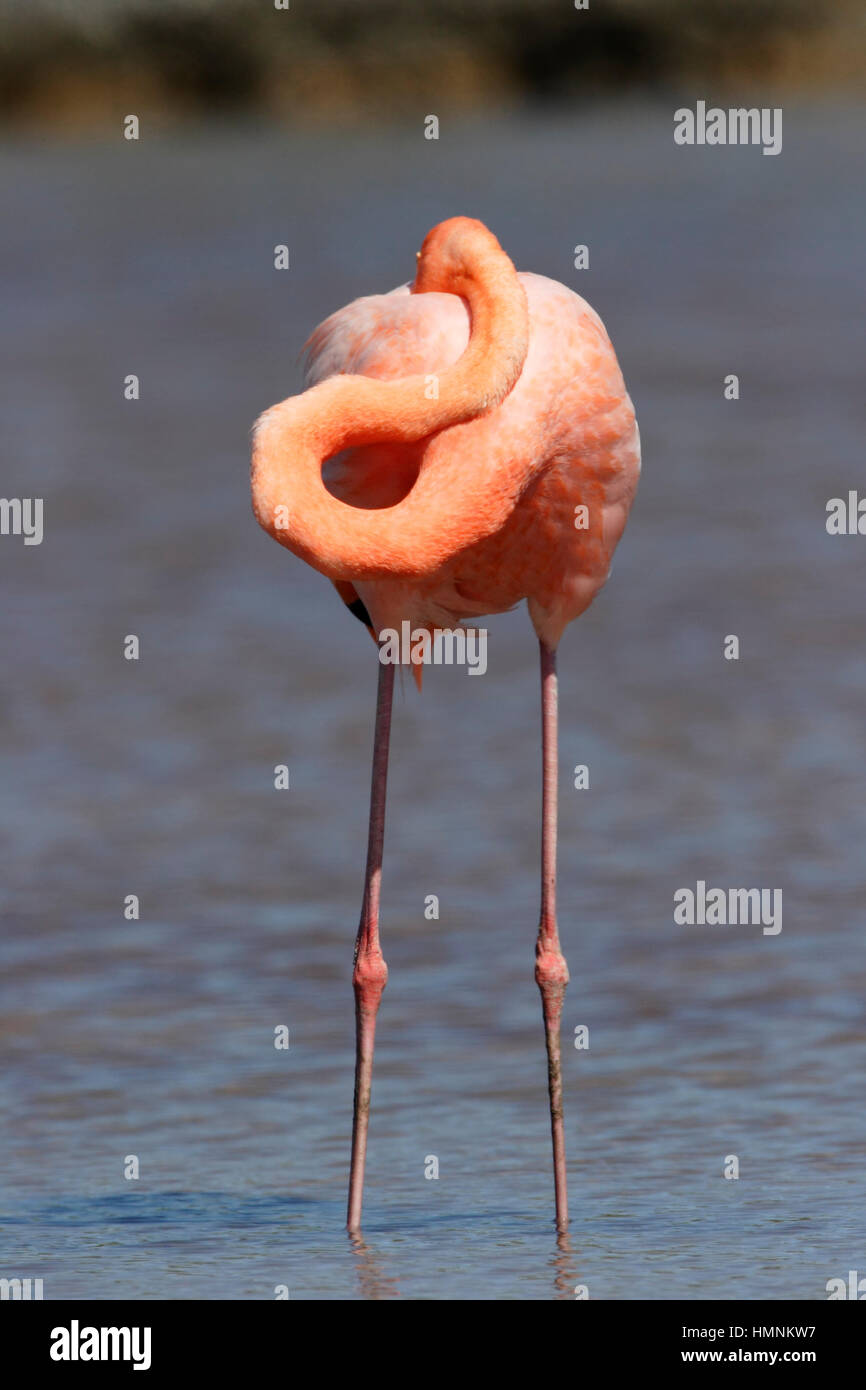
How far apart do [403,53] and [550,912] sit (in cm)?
3063

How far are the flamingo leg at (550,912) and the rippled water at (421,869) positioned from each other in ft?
0.83

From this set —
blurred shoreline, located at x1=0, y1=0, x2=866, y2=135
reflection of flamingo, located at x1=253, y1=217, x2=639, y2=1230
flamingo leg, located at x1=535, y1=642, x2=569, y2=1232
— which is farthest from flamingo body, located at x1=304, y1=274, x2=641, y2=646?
blurred shoreline, located at x1=0, y1=0, x2=866, y2=135

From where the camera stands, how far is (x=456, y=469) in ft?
20.6

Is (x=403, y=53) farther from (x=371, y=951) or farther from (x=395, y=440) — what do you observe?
(x=395, y=440)

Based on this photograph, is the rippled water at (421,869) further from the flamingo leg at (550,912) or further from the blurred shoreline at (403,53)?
the blurred shoreline at (403,53)

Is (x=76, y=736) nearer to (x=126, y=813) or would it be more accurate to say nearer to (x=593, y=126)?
(x=126, y=813)

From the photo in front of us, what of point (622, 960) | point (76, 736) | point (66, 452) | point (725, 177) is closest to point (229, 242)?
point (725, 177)

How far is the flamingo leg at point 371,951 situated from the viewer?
6871 mm

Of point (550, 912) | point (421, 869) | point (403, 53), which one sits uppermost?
point (403, 53)

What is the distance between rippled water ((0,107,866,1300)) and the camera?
6469mm

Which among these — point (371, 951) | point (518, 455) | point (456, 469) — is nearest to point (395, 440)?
point (456, 469)

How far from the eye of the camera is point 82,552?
14.2 m

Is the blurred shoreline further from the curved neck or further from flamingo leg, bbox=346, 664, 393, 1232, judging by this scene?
the curved neck

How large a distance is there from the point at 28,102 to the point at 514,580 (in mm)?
29751
